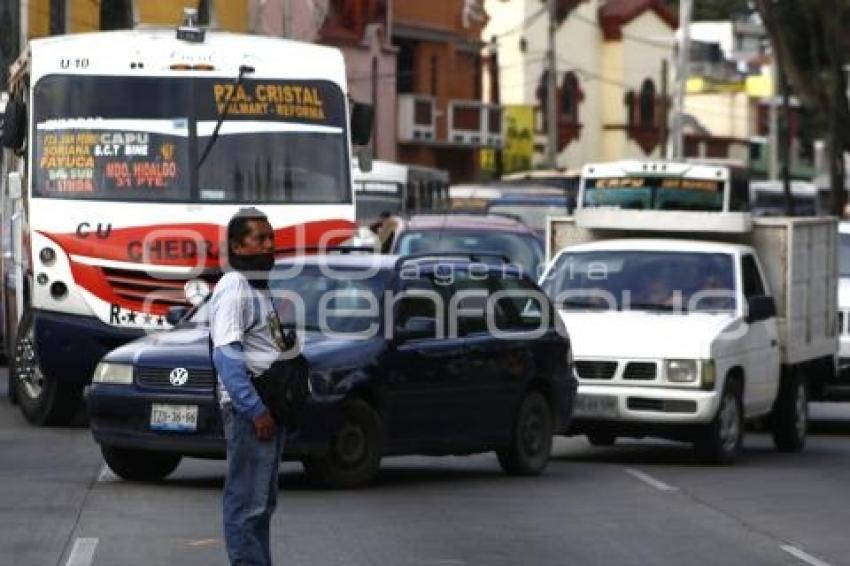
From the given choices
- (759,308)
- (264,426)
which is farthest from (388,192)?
(264,426)

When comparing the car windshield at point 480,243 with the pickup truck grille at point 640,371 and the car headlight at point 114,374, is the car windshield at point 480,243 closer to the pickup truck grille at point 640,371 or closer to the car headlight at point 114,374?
the pickup truck grille at point 640,371

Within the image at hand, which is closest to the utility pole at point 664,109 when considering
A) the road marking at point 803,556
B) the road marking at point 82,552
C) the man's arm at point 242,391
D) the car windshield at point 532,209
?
the car windshield at point 532,209

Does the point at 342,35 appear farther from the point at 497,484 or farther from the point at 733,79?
the point at 733,79

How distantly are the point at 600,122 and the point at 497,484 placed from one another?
79.1 metres

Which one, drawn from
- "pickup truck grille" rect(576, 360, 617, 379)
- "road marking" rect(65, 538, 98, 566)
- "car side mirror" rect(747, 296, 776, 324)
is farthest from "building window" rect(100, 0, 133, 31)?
"road marking" rect(65, 538, 98, 566)

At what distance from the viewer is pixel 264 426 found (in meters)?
10.3

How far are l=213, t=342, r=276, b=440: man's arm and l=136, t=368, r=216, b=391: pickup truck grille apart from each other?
4773 millimetres

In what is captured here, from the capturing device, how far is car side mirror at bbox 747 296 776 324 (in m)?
19.3

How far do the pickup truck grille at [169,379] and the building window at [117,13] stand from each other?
22.4 meters

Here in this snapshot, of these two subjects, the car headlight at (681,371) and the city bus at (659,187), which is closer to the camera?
the car headlight at (681,371)

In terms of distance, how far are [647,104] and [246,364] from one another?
88.7m

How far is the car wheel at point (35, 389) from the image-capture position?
2030 cm

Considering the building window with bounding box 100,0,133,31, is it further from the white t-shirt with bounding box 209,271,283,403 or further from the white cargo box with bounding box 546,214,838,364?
the white t-shirt with bounding box 209,271,283,403

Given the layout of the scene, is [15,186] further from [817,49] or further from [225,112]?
[817,49]
